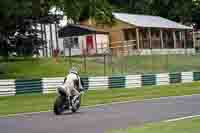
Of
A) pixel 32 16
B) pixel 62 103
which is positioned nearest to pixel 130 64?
pixel 32 16

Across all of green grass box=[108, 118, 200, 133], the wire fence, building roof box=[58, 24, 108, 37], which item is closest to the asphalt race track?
green grass box=[108, 118, 200, 133]

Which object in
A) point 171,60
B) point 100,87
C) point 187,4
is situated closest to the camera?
point 100,87

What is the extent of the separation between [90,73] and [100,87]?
24.9ft

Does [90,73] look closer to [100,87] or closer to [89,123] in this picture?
[100,87]

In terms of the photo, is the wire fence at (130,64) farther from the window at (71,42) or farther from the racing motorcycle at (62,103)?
the racing motorcycle at (62,103)

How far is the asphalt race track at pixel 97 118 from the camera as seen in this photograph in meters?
14.5

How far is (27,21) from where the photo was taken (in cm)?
3966

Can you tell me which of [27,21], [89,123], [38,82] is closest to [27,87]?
[38,82]

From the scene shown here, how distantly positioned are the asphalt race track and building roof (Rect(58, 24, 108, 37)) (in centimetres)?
4225

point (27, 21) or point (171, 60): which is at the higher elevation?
point (27, 21)

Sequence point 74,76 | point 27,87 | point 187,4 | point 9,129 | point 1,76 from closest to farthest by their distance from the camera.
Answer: point 9,129, point 74,76, point 27,87, point 1,76, point 187,4

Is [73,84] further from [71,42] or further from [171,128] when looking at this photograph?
[71,42]

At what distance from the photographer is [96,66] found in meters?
45.8

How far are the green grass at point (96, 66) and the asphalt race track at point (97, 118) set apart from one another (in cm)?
1823
